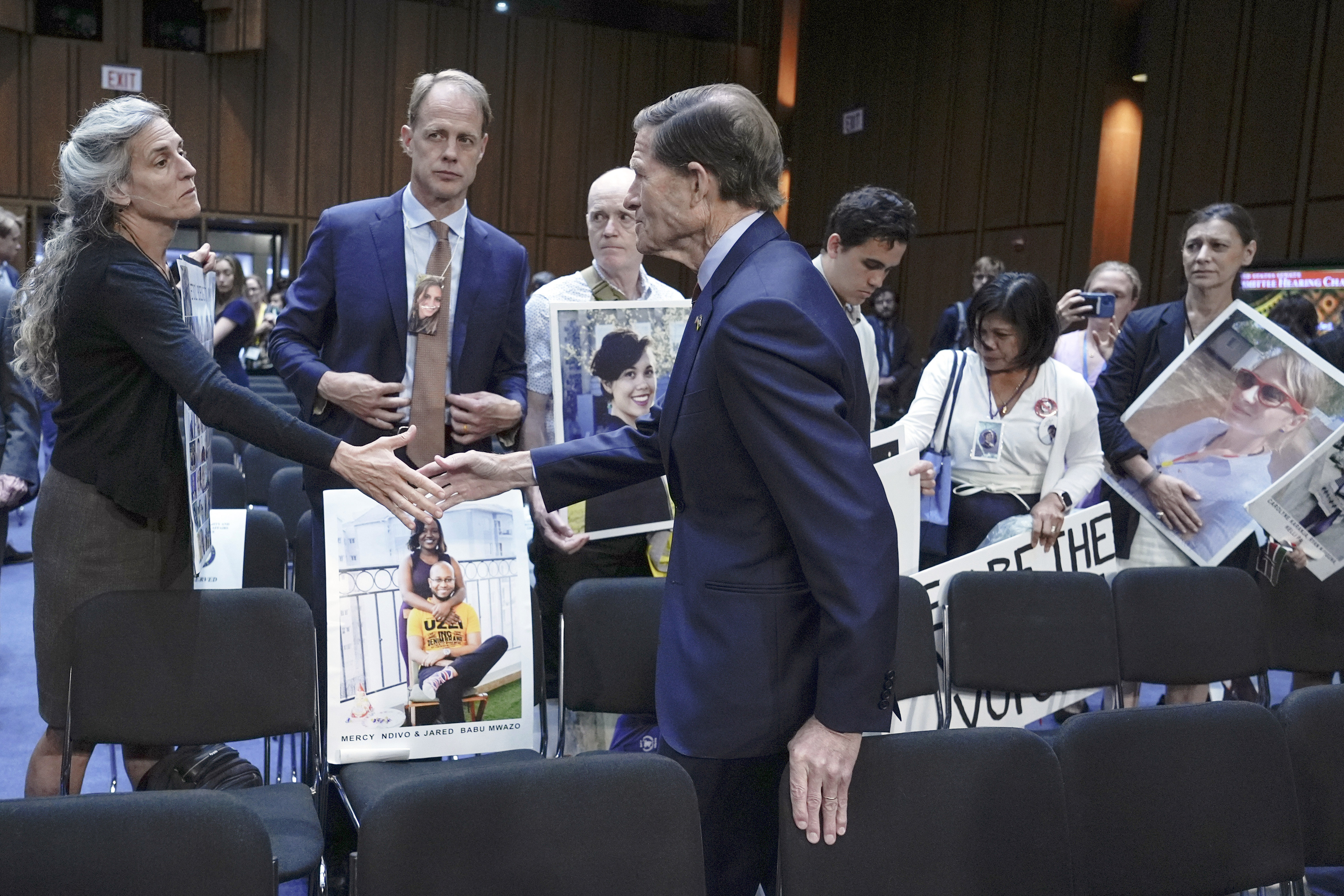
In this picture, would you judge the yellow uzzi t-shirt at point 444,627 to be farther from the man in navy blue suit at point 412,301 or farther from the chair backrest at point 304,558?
the chair backrest at point 304,558

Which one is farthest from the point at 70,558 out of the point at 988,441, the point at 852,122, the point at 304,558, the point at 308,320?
the point at 852,122

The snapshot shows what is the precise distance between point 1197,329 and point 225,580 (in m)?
2.98

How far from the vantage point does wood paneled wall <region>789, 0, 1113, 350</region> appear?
30.3 ft

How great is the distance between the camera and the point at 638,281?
3.02 m

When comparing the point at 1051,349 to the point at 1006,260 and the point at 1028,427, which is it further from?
the point at 1006,260

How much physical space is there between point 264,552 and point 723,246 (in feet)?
7.64

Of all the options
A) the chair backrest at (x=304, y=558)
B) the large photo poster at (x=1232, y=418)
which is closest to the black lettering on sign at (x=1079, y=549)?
the large photo poster at (x=1232, y=418)

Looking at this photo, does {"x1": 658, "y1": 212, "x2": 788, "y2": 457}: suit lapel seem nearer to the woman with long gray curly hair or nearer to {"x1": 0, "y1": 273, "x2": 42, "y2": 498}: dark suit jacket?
the woman with long gray curly hair

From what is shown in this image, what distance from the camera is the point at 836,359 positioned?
55.8 inches

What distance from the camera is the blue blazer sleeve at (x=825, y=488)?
1.38 meters

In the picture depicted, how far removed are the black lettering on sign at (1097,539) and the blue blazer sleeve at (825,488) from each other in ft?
6.39

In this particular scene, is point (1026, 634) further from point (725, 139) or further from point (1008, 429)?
point (725, 139)

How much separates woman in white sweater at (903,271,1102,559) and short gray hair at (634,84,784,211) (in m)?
1.61

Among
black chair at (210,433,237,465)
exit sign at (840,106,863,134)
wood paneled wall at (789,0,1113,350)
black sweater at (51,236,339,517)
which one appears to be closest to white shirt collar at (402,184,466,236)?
black sweater at (51,236,339,517)
